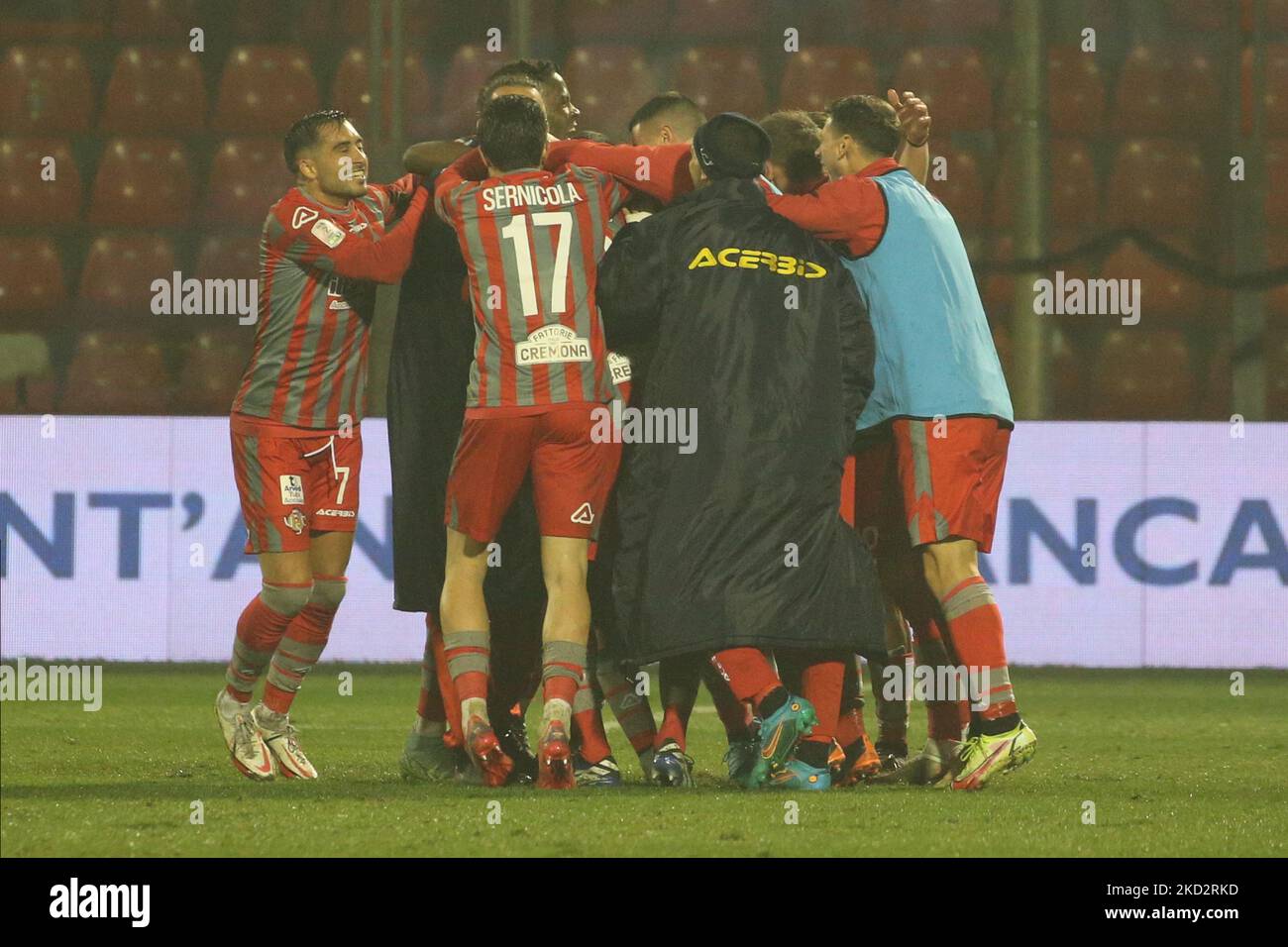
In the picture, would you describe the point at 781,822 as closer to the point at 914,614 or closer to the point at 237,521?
the point at 914,614

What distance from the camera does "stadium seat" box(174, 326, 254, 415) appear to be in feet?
38.5

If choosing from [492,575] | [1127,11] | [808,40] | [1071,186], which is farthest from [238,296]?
[492,575]

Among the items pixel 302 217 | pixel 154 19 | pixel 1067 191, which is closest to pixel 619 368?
pixel 302 217

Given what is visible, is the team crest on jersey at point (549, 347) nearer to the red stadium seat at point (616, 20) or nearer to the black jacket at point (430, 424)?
the black jacket at point (430, 424)

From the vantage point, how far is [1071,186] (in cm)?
1298

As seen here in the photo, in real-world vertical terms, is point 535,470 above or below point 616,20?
below

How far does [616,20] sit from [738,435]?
907cm

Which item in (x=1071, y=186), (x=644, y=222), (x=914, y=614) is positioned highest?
(x=1071, y=186)

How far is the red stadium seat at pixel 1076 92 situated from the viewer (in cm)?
1331

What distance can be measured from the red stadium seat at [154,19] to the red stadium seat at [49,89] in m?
0.42

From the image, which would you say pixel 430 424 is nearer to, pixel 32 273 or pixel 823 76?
pixel 32 273

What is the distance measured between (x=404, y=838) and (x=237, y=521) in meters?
5.50

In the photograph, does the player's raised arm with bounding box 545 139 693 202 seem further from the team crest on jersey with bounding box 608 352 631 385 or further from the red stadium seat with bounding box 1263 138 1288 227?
the red stadium seat with bounding box 1263 138 1288 227

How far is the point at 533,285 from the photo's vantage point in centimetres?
528
